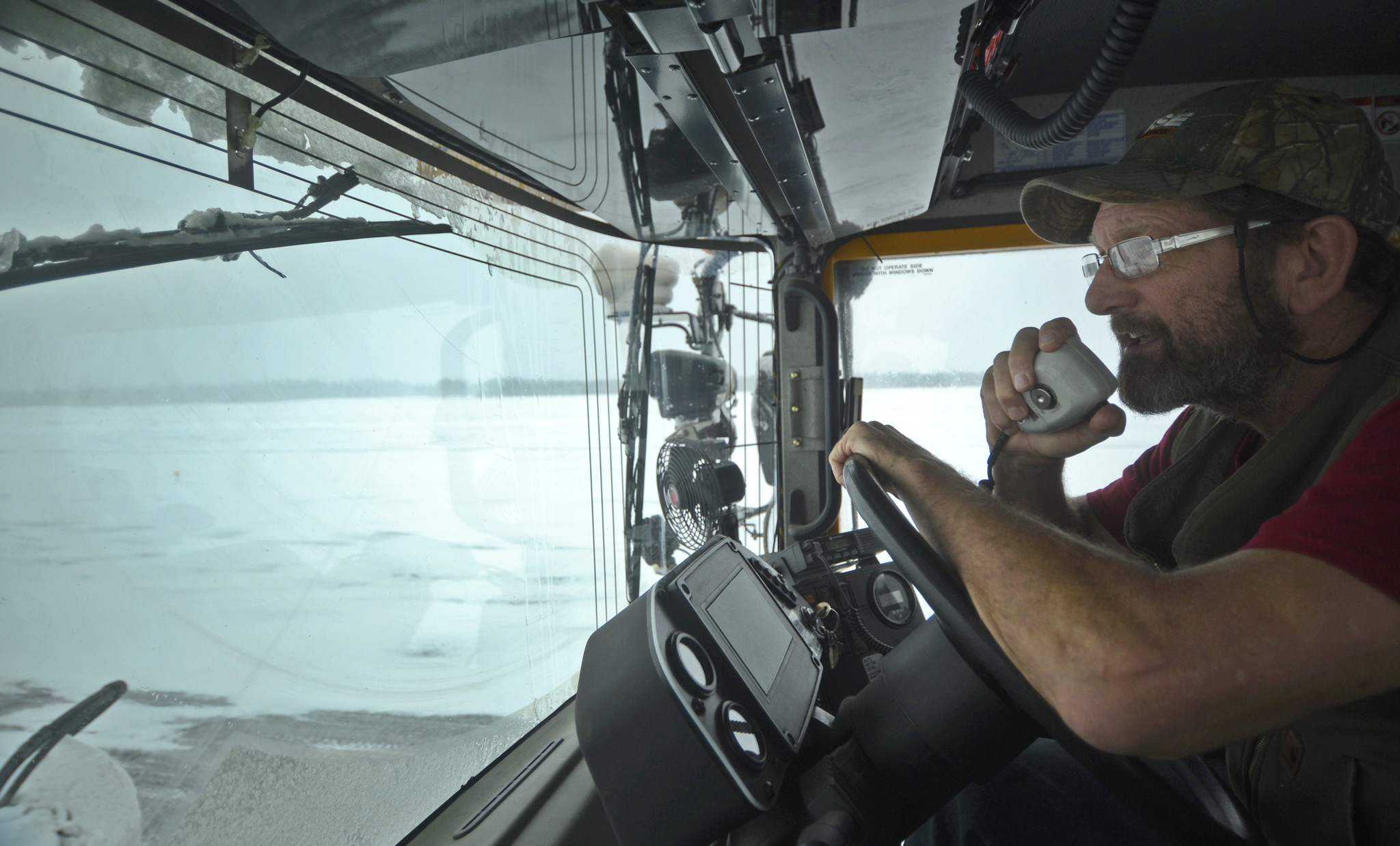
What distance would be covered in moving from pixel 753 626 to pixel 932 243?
8.02ft

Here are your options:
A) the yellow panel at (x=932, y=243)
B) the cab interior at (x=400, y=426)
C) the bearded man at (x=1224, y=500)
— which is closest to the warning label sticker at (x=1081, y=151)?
the yellow panel at (x=932, y=243)

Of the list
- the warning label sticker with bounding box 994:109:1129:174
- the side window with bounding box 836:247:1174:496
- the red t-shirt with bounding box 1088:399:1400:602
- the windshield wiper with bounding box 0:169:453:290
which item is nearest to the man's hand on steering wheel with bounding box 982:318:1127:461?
the red t-shirt with bounding box 1088:399:1400:602

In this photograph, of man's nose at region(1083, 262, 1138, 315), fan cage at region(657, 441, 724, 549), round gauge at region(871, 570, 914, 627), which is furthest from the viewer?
fan cage at region(657, 441, 724, 549)

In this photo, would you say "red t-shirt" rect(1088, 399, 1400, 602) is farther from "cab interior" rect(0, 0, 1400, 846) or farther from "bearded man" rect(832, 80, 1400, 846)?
"cab interior" rect(0, 0, 1400, 846)

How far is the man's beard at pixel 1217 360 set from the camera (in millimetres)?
1048

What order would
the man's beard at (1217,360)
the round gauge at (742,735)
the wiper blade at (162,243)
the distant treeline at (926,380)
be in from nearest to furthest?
the wiper blade at (162,243)
the round gauge at (742,735)
the man's beard at (1217,360)
the distant treeline at (926,380)

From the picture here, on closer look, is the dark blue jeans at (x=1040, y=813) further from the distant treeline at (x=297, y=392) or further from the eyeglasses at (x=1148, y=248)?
the distant treeline at (x=297, y=392)

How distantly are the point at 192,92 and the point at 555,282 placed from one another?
3.04ft

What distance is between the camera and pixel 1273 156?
99cm

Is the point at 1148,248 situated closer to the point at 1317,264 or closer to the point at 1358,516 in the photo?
the point at 1317,264

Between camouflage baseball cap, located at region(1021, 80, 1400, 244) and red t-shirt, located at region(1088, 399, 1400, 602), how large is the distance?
0.40 m

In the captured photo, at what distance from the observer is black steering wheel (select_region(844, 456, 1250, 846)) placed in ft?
2.35

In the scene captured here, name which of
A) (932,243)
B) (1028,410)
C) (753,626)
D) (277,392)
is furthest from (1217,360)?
(932,243)

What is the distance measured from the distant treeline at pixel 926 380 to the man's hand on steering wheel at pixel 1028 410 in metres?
1.83
